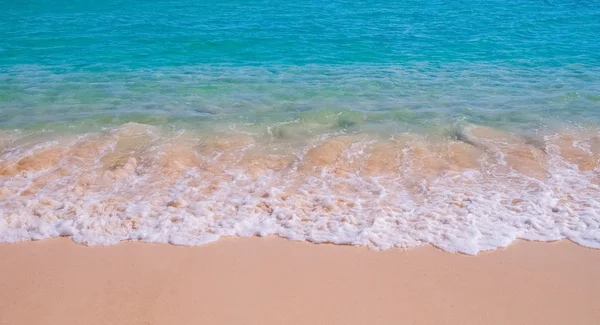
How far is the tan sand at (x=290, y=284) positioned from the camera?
4.04 meters

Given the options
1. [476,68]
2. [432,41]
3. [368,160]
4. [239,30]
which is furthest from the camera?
[239,30]

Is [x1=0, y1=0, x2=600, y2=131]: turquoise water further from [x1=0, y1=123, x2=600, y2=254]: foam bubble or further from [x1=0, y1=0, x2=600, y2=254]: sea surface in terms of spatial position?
[x1=0, y1=123, x2=600, y2=254]: foam bubble

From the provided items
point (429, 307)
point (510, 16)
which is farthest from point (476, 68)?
point (429, 307)

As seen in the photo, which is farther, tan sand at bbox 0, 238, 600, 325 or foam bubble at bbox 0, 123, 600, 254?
foam bubble at bbox 0, 123, 600, 254

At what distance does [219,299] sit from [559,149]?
18.4ft

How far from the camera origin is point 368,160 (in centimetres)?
685

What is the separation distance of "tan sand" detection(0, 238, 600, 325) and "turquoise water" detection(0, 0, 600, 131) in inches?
150

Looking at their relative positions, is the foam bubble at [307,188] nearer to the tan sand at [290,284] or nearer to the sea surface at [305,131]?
the sea surface at [305,131]

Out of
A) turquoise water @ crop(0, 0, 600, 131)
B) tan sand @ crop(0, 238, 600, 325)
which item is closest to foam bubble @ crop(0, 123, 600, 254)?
tan sand @ crop(0, 238, 600, 325)

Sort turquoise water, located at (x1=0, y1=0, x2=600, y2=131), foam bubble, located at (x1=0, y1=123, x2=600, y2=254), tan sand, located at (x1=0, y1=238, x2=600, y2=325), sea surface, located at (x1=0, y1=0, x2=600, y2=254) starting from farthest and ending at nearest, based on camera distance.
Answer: turquoise water, located at (x1=0, y1=0, x2=600, y2=131) → sea surface, located at (x1=0, y1=0, x2=600, y2=254) → foam bubble, located at (x1=0, y1=123, x2=600, y2=254) → tan sand, located at (x1=0, y1=238, x2=600, y2=325)

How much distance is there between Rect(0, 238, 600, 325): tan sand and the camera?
4.04 meters

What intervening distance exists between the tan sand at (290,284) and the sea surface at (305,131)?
233 mm

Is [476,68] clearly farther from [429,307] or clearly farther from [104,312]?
[104,312]

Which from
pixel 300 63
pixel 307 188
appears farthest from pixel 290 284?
pixel 300 63
